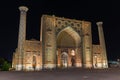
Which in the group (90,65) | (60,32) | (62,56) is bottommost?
(90,65)

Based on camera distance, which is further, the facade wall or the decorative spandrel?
the decorative spandrel

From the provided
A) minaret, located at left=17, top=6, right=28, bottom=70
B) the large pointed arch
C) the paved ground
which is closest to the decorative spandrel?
the large pointed arch

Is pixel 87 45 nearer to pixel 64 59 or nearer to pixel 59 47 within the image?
pixel 64 59

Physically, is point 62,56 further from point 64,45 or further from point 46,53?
point 46,53

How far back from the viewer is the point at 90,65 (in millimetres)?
29844

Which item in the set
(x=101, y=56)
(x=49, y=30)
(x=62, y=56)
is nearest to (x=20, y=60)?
(x=49, y=30)

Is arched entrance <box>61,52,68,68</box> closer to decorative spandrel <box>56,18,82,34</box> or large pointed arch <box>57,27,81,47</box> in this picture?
large pointed arch <box>57,27,81,47</box>

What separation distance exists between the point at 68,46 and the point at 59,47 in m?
2.19

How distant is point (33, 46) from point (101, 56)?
15.3 m

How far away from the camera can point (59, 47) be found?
3041 cm

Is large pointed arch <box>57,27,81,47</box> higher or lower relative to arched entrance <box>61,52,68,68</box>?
higher

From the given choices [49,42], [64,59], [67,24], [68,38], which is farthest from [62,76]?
[68,38]

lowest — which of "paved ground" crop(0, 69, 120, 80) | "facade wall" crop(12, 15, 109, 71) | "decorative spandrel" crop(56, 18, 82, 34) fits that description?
"paved ground" crop(0, 69, 120, 80)

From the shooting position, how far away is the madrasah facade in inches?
1004
